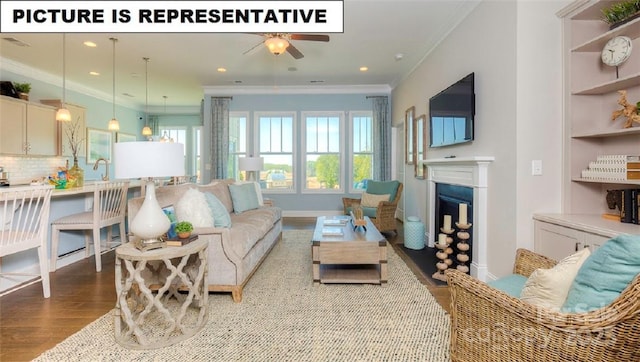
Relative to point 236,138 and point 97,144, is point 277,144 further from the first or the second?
point 97,144

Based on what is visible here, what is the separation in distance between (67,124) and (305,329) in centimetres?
651

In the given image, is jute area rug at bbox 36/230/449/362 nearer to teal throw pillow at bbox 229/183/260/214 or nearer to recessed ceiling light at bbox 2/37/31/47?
teal throw pillow at bbox 229/183/260/214

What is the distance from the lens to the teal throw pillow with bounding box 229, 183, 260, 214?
4121 mm

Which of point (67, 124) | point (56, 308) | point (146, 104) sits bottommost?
point (56, 308)

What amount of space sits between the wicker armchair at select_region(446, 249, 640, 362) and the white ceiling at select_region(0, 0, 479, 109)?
3.07m

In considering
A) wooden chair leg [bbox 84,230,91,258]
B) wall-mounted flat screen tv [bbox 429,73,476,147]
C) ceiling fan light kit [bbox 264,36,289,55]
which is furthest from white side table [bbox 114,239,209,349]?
wall-mounted flat screen tv [bbox 429,73,476,147]

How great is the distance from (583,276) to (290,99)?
20.8 feet

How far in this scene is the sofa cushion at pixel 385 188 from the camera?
514 cm

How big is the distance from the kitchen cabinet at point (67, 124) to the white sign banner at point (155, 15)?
4.30 meters

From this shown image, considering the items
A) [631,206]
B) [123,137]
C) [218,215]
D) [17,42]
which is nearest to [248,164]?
[218,215]

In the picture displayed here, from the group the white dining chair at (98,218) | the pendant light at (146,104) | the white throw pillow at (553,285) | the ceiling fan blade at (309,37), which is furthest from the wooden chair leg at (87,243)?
the white throw pillow at (553,285)

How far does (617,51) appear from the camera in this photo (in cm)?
222

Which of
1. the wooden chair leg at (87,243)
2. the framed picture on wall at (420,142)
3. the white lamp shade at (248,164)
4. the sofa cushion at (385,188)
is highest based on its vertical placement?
the framed picture on wall at (420,142)

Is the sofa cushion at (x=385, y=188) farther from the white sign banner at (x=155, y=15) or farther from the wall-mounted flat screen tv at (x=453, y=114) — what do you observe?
the white sign banner at (x=155, y=15)
